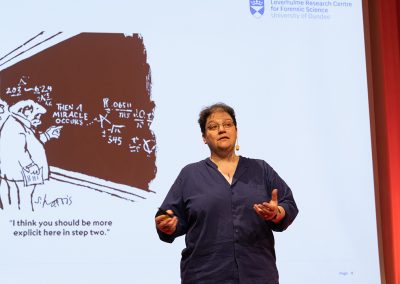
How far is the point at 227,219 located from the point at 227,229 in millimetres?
36

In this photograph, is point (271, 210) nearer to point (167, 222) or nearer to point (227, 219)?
point (227, 219)

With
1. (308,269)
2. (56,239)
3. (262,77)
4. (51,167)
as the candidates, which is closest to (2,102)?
(51,167)

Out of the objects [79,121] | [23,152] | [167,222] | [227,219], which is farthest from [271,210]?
[23,152]

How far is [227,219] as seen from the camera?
7.36 ft

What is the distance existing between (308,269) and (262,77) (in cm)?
103

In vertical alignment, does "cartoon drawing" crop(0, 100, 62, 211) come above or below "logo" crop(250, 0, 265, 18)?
below

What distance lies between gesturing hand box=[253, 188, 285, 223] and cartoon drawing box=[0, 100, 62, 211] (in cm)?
133

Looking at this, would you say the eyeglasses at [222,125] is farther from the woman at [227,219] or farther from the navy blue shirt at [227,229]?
the navy blue shirt at [227,229]


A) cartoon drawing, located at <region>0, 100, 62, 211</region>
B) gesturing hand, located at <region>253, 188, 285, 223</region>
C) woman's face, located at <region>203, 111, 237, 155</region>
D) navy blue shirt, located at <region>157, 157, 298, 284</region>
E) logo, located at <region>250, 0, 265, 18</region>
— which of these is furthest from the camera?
logo, located at <region>250, 0, 265, 18</region>

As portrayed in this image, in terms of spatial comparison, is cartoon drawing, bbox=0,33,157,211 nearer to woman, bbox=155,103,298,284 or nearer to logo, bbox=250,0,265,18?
logo, bbox=250,0,265,18

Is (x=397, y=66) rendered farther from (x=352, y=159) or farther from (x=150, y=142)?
(x=150, y=142)

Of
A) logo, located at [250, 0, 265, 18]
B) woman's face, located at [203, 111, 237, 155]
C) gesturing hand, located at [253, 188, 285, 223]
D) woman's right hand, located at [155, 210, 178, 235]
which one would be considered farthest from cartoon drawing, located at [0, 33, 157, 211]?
gesturing hand, located at [253, 188, 285, 223]

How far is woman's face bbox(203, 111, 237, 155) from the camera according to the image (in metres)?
2.40

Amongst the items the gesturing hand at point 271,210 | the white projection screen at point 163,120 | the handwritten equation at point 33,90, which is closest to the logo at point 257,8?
the white projection screen at point 163,120
